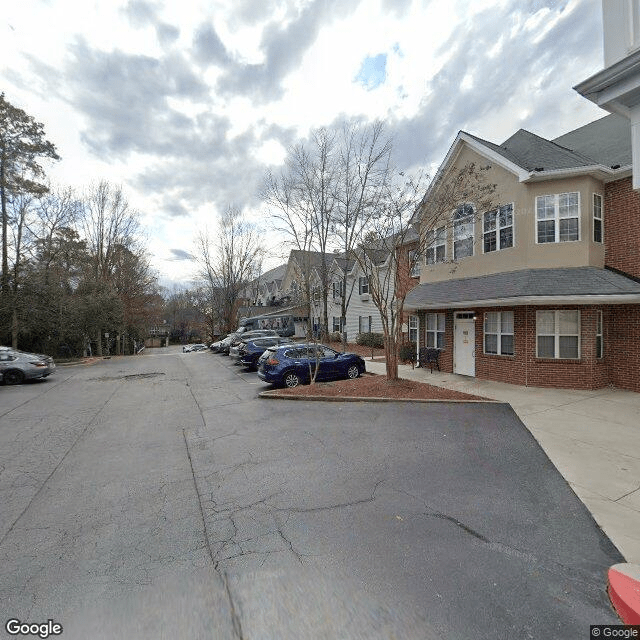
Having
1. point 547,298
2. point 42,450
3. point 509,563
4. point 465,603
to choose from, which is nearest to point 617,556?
point 509,563

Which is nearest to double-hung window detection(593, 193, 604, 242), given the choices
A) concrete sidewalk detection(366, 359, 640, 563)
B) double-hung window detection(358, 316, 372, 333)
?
concrete sidewalk detection(366, 359, 640, 563)

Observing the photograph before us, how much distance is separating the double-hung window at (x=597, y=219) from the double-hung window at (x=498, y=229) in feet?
7.82

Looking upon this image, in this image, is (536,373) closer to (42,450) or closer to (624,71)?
(624,71)

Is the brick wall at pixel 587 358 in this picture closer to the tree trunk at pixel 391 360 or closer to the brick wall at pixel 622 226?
the brick wall at pixel 622 226

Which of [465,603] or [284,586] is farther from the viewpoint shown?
[284,586]

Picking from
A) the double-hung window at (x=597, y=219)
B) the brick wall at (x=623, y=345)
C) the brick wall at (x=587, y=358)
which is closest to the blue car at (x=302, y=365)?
the brick wall at (x=587, y=358)

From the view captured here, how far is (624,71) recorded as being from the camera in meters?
4.36

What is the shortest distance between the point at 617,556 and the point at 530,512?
84 centimetres

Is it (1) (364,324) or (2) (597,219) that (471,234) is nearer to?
(2) (597,219)

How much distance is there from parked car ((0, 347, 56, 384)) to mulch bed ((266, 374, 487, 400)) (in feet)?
36.6

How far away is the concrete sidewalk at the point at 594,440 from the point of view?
400cm

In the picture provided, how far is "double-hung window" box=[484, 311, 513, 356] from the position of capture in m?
11.6

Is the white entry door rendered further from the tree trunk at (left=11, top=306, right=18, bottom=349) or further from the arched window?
the tree trunk at (left=11, top=306, right=18, bottom=349)

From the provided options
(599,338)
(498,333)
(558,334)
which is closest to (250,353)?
(498,333)
